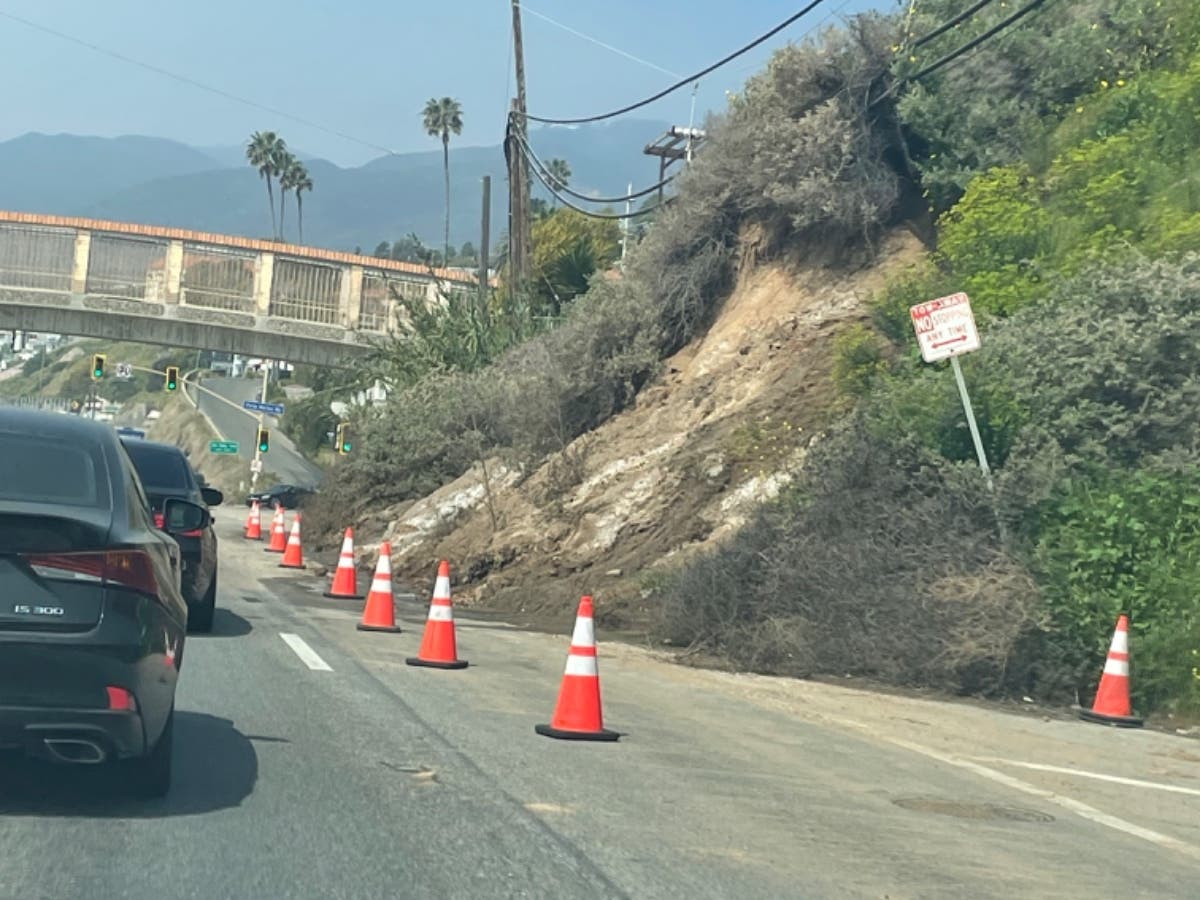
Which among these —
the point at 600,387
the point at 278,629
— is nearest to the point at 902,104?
the point at 600,387

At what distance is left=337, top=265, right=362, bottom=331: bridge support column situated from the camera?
176 ft

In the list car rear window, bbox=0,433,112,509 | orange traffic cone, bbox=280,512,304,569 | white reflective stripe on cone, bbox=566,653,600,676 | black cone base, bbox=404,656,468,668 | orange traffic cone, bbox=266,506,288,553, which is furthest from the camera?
orange traffic cone, bbox=266,506,288,553

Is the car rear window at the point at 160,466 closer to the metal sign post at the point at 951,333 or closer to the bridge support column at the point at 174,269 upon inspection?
the metal sign post at the point at 951,333

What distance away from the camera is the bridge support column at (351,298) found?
5378 centimetres

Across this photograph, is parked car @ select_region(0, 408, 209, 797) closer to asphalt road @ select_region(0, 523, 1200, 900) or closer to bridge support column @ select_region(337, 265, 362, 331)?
asphalt road @ select_region(0, 523, 1200, 900)

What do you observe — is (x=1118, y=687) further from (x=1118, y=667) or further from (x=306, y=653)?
(x=306, y=653)

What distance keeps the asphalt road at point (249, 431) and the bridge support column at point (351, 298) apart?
2935 cm

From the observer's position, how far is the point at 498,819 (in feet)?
22.7

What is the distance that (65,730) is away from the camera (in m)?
6.14

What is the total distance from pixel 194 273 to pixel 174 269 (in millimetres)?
744

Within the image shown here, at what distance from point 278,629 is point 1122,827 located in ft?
29.9

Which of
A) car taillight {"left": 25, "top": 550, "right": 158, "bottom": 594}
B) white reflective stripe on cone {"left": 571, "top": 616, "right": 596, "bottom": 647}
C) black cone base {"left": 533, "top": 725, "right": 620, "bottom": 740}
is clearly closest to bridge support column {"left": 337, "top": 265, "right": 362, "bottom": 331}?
white reflective stripe on cone {"left": 571, "top": 616, "right": 596, "bottom": 647}

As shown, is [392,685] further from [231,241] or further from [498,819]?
[231,241]

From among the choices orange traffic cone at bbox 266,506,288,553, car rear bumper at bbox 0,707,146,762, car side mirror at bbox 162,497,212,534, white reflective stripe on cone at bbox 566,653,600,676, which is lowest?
car rear bumper at bbox 0,707,146,762
